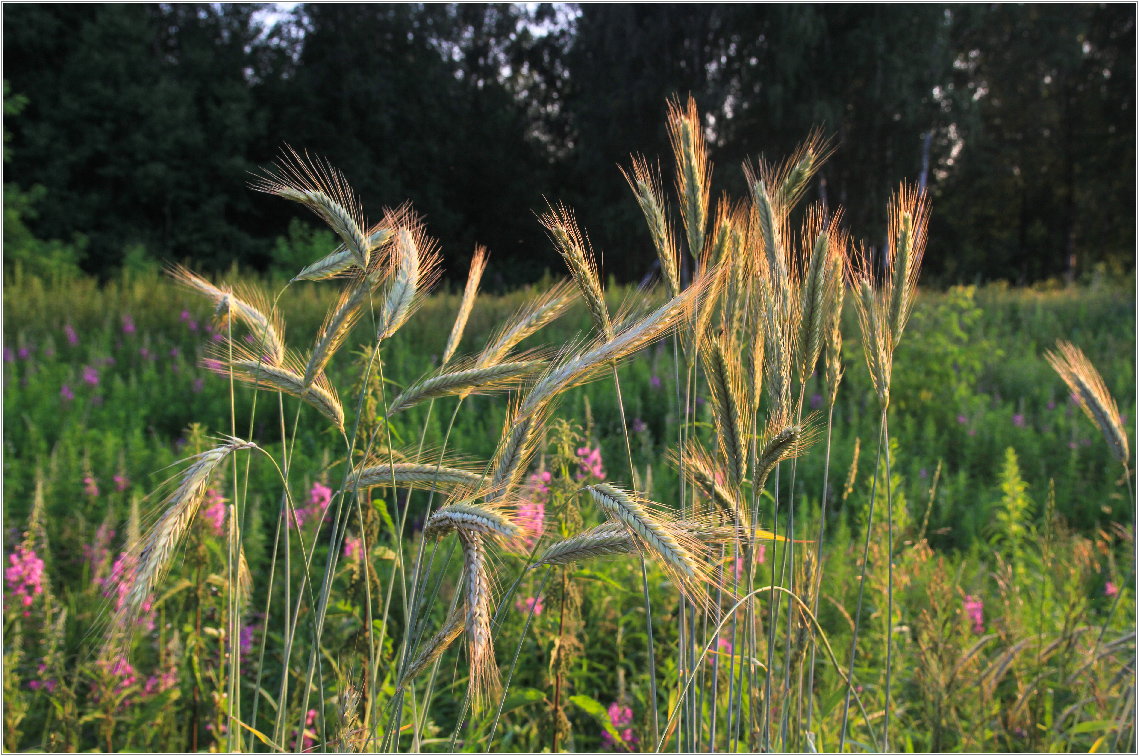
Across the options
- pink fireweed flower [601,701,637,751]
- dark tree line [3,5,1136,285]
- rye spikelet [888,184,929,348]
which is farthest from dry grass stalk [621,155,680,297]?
dark tree line [3,5,1136,285]

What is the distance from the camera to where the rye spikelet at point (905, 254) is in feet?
4.31

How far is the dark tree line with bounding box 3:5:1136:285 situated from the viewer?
56.8ft

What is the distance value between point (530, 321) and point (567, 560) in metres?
0.58

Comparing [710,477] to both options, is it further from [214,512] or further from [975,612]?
[975,612]

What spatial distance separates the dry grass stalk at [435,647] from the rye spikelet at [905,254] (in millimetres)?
922

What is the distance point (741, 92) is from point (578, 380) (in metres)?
19.9

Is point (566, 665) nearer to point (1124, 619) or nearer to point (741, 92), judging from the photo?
point (1124, 619)

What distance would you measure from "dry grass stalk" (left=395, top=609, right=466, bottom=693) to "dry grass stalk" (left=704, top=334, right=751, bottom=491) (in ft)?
1.63

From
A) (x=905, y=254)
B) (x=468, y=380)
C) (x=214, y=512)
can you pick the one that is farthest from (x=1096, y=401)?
(x=214, y=512)

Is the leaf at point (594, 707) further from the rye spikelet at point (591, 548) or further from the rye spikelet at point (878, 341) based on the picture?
the rye spikelet at point (878, 341)

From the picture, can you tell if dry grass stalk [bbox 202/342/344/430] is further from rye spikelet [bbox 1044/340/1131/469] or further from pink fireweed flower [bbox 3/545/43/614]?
rye spikelet [bbox 1044/340/1131/469]

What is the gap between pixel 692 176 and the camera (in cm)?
143

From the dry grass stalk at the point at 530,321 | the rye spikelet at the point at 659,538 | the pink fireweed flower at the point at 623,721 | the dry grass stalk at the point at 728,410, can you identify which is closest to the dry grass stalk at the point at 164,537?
the dry grass stalk at the point at 530,321

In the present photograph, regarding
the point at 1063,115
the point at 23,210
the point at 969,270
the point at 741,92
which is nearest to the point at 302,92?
the point at 23,210
